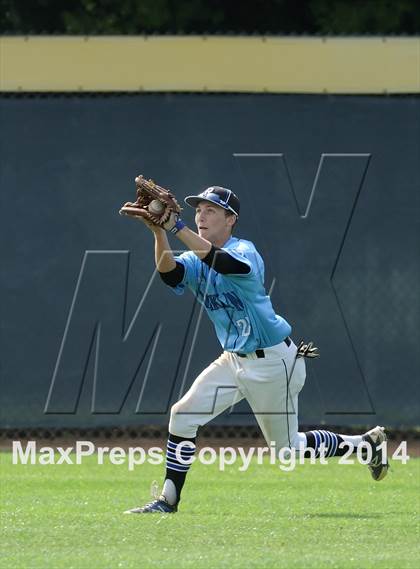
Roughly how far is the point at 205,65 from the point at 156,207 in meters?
4.15

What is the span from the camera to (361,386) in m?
11.2

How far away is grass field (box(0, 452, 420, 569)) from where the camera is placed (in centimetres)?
614

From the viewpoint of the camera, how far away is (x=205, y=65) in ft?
37.0

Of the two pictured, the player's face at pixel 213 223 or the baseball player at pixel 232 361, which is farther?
the player's face at pixel 213 223

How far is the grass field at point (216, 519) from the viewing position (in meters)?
6.14

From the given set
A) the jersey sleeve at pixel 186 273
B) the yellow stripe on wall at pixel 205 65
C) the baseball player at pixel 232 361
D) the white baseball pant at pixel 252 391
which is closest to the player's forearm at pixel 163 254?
the baseball player at pixel 232 361

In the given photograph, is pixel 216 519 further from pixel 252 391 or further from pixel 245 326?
pixel 245 326

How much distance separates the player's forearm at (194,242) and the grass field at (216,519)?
4.73 ft

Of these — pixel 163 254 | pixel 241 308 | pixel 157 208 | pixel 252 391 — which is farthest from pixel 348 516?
pixel 157 208

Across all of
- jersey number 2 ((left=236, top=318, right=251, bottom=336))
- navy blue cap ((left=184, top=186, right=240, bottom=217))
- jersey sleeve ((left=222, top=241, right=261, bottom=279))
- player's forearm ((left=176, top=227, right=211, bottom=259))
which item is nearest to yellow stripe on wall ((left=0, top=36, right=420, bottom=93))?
navy blue cap ((left=184, top=186, right=240, bottom=217))

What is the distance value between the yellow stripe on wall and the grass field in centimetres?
305

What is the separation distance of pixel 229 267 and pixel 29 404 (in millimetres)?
4211

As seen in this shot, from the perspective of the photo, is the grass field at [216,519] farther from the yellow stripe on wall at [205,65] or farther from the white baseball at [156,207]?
the yellow stripe on wall at [205,65]

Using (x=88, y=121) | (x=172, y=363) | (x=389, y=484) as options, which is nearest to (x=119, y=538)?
(x=389, y=484)
